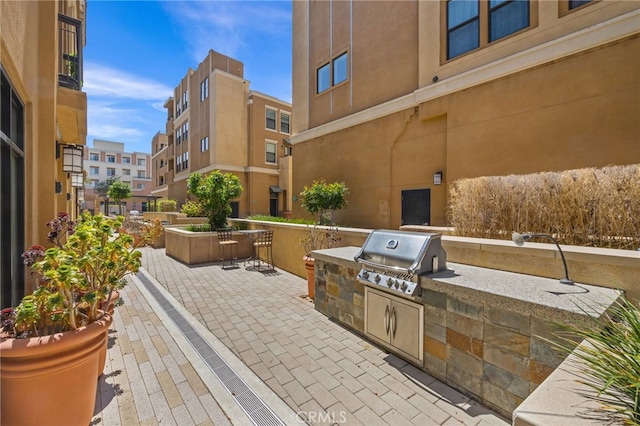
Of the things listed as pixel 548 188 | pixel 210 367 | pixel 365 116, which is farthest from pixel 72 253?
pixel 365 116

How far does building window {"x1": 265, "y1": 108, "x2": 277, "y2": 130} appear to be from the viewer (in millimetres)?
24109

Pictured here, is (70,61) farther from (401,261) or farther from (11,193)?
(401,261)

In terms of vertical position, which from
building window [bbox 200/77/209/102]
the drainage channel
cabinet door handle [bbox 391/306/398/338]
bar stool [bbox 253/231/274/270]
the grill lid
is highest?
building window [bbox 200/77/209/102]

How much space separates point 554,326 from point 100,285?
4.16m

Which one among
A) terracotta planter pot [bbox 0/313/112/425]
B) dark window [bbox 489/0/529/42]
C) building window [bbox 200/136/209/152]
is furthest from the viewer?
building window [bbox 200/136/209/152]

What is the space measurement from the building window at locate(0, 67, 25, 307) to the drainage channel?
207 cm

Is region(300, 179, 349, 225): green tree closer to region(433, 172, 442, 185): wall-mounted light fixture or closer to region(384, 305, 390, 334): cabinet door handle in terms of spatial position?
region(433, 172, 442, 185): wall-mounted light fixture

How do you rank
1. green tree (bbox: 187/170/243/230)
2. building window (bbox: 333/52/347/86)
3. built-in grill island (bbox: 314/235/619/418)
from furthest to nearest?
1. building window (bbox: 333/52/347/86)
2. green tree (bbox: 187/170/243/230)
3. built-in grill island (bbox: 314/235/619/418)

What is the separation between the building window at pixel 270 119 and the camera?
24109 mm

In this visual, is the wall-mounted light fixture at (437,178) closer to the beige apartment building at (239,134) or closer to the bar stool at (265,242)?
the bar stool at (265,242)

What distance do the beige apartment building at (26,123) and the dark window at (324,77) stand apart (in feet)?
27.7

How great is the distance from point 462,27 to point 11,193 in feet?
34.2

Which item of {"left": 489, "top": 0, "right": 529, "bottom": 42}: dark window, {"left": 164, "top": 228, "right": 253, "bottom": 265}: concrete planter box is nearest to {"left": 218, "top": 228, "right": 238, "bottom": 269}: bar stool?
{"left": 164, "top": 228, "right": 253, "bottom": 265}: concrete planter box

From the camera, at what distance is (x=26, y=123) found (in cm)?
381
